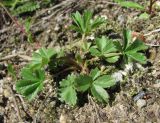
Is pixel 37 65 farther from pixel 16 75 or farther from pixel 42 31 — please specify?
pixel 42 31

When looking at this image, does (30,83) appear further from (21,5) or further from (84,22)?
(21,5)

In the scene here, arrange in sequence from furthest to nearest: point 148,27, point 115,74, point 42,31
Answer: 1. point 42,31
2. point 148,27
3. point 115,74

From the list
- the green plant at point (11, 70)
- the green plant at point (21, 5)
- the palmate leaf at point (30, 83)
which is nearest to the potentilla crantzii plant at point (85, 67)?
the palmate leaf at point (30, 83)

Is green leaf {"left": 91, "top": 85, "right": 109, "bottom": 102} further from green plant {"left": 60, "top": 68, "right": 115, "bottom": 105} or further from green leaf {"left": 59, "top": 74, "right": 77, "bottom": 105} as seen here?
green leaf {"left": 59, "top": 74, "right": 77, "bottom": 105}

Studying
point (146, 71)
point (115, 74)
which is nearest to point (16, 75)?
point (115, 74)

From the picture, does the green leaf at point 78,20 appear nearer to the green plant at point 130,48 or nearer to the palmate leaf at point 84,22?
the palmate leaf at point 84,22

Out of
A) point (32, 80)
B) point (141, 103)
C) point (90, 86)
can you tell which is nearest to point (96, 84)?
point (90, 86)

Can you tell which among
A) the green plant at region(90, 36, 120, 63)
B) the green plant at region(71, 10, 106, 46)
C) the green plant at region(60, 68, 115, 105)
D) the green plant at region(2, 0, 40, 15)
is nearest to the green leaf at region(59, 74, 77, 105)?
the green plant at region(60, 68, 115, 105)
